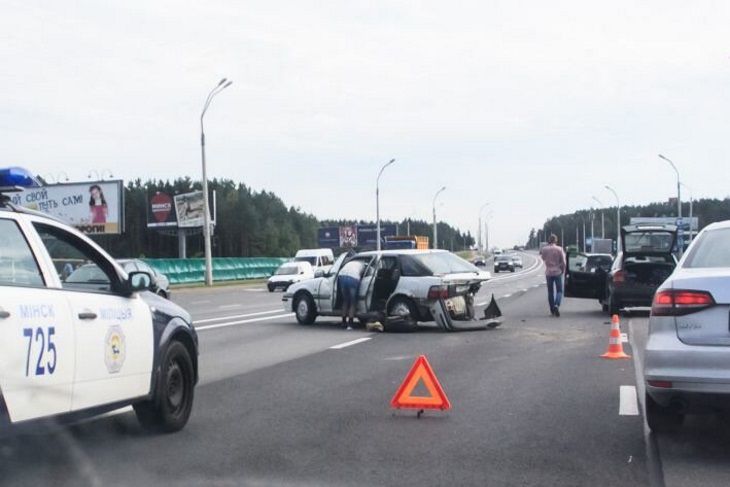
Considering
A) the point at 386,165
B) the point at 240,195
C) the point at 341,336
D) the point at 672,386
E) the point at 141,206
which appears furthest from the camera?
the point at 240,195

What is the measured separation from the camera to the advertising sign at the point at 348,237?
327ft

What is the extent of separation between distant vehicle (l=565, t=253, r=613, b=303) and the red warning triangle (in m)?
15.7

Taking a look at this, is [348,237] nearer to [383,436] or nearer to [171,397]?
[171,397]

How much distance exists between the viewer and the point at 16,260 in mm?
5766

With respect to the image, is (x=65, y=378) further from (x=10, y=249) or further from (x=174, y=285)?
(x=174, y=285)

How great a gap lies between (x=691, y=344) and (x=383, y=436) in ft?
8.22

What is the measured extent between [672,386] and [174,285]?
46.1 m

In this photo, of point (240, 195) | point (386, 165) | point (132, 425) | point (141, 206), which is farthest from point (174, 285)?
point (240, 195)

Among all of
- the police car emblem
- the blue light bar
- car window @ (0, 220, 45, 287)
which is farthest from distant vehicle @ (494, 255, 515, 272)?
car window @ (0, 220, 45, 287)

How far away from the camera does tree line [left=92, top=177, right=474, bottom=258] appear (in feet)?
383

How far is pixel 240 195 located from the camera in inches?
5581

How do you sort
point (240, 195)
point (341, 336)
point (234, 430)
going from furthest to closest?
point (240, 195)
point (341, 336)
point (234, 430)

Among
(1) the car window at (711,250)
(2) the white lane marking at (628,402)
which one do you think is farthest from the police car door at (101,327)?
(2) the white lane marking at (628,402)

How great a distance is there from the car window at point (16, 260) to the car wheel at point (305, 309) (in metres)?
13.9
